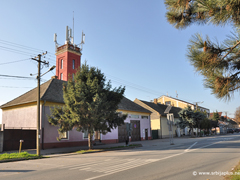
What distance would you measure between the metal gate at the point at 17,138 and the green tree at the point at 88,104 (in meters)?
4.58

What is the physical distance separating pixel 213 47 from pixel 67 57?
4388cm

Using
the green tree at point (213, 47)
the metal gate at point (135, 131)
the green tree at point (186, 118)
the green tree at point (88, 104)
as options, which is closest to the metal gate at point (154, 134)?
→ the green tree at point (186, 118)

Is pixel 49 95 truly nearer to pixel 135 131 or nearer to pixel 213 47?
pixel 135 131

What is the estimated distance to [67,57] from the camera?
46.7 m

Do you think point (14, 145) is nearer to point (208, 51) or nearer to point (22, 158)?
point (22, 158)

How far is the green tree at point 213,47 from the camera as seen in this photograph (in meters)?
5.14

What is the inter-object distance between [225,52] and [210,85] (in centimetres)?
106

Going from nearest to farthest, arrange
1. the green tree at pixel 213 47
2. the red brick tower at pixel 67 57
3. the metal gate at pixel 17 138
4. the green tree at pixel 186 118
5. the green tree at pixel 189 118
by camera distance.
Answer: the green tree at pixel 213 47, the metal gate at pixel 17 138, the green tree at pixel 189 118, the green tree at pixel 186 118, the red brick tower at pixel 67 57

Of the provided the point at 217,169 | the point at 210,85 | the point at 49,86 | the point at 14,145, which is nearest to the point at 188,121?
the point at 49,86

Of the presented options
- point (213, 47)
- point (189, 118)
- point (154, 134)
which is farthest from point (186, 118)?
point (213, 47)

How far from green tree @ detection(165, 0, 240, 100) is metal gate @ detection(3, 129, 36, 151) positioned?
1924 cm

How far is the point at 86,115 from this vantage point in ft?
59.4

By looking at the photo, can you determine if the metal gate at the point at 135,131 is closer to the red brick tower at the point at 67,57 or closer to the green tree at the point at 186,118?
the green tree at the point at 186,118

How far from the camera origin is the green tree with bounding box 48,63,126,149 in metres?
17.8
